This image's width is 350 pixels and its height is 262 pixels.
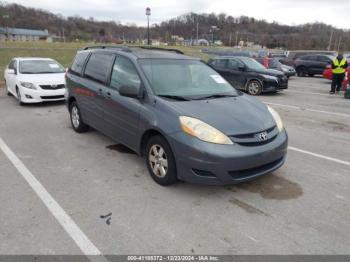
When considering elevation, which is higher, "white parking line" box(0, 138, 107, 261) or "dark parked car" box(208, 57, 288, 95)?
"dark parked car" box(208, 57, 288, 95)

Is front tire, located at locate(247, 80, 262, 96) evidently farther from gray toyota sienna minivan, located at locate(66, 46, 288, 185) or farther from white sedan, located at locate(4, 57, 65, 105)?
gray toyota sienna minivan, located at locate(66, 46, 288, 185)

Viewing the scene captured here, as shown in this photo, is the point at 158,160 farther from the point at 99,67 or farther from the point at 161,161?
the point at 99,67

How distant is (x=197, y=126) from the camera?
3.54 m

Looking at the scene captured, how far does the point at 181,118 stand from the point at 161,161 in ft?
2.18

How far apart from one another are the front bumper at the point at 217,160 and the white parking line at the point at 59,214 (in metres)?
1.31

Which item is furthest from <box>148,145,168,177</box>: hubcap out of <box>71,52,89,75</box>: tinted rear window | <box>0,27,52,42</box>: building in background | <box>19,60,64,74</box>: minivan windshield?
<box>0,27,52,42</box>: building in background

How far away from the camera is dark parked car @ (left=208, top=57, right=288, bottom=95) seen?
478 inches

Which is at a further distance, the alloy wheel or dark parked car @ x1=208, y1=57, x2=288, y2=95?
the alloy wheel

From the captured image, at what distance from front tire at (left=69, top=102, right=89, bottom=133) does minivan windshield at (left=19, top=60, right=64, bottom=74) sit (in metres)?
4.12

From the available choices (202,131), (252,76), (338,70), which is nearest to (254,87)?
(252,76)

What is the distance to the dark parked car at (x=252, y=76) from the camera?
39.8 feet

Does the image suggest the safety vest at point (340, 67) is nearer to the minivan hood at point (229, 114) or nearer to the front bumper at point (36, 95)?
the minivan hood at point (229, 114)

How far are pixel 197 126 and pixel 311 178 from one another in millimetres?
1990

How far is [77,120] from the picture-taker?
6293 mm
